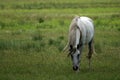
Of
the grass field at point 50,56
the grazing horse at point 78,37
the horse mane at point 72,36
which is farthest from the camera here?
the horse mane at point 72,36

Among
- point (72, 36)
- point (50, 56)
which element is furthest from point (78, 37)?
point (50, 56)

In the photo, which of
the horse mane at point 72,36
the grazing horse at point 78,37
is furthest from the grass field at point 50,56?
the horse mane at point 72,36

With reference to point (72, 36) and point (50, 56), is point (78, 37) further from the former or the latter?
point (50, 56)

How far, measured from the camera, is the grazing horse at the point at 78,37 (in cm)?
1523

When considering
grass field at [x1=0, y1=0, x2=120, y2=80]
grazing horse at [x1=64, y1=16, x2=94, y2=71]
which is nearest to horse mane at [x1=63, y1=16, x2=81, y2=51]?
grazing horse at [x1=64, y1=16, x2=94, y2=71]

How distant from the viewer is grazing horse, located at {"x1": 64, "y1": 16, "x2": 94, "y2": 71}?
50.0 feet

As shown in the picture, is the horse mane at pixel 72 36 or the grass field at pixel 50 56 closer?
the grass field at pixel 50 56

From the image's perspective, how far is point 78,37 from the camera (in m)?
15.7

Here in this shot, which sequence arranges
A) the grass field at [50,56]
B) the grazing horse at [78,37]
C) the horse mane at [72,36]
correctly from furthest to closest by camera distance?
the horse mane at [72,36] < the grazing horse at [78,37] < the grass field at [50,56]

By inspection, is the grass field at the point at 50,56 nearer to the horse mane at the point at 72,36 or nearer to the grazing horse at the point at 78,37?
the grazing horse at the point at 78,37

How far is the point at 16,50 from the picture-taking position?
826 inches

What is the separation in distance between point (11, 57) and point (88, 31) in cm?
405

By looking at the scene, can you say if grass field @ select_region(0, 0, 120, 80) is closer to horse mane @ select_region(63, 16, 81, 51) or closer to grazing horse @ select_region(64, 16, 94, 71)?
grazing horse @ select_region(64, 16, 94, 71)

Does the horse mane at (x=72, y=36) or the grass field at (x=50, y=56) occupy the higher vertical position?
the horse mane at (x=72, y=36)
